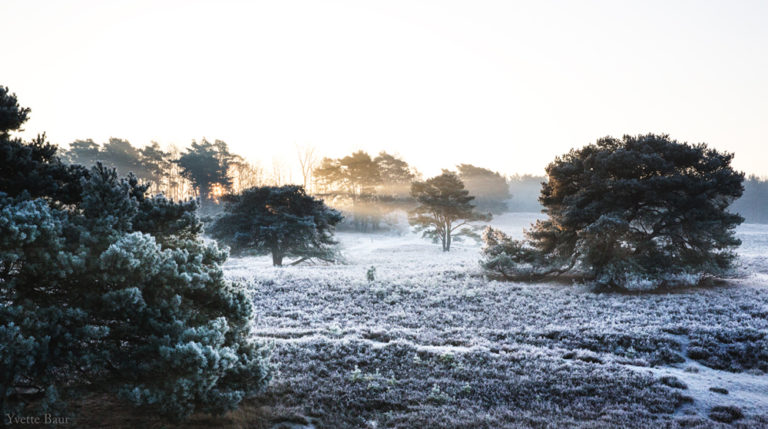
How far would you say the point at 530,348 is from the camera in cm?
1158

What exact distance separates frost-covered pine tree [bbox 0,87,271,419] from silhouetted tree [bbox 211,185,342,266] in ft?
80.3

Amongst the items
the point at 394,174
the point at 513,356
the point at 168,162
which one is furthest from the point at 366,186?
the point at 513,356

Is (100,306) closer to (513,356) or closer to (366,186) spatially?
(513,356)

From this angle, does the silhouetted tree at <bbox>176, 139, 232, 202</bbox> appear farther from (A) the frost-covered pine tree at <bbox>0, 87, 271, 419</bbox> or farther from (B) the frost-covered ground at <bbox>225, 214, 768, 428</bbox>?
(A) the frost-covered pine tree at <bbox>0, 87, 271, 419</bbox>

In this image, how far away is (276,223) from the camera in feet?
104

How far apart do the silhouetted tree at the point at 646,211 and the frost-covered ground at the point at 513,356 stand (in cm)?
162

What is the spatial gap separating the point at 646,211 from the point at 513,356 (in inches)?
615

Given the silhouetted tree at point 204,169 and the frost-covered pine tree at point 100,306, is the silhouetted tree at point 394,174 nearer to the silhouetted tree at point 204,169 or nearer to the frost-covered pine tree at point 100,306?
the silhouetted tree at point 204,169

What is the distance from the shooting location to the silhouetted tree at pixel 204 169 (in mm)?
64500

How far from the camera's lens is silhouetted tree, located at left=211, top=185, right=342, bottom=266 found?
1247 inches

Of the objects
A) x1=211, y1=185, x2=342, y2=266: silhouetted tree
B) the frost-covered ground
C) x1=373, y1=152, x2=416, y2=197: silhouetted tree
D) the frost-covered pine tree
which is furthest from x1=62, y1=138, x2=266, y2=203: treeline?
the frost-covered pine tree

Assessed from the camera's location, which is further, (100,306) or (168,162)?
(168,162)

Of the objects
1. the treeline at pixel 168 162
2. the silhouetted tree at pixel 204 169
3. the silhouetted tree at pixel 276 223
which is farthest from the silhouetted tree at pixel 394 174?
the silhouetted tree at pixel 276 223

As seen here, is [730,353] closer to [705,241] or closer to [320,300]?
[705,241]
